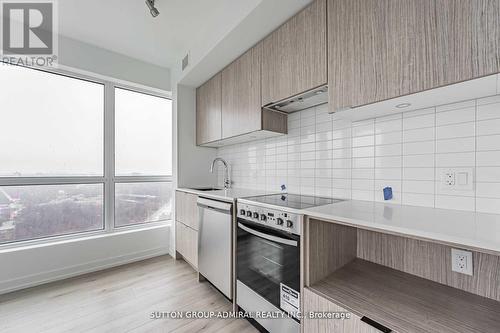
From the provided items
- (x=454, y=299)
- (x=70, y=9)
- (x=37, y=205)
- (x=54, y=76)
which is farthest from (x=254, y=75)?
(x=37, y=205)

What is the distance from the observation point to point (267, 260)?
4.70ft

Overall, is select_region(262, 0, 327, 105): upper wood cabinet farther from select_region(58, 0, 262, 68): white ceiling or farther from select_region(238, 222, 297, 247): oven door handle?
select_region(238, 222, 297, 247): oven door handle

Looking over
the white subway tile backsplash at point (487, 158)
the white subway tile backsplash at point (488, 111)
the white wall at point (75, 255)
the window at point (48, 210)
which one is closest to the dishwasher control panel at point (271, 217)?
the white subway tile backsplash at point (487, 158)

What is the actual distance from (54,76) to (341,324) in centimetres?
352

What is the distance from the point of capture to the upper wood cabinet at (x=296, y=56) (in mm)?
1379

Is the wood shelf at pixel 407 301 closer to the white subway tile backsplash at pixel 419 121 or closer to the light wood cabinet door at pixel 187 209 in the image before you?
the white subway tile backsplash at pixel 419 121

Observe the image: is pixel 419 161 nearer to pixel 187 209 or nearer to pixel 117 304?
pixel 187 209

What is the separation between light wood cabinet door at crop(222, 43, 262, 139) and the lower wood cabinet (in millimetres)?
1306

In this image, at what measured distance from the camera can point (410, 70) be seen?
100 centimetres

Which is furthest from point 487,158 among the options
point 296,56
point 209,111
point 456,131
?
point 209,111

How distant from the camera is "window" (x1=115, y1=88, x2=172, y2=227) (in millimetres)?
2854

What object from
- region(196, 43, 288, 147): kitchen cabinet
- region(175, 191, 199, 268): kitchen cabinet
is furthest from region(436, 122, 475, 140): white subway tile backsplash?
region(175, 191, 199, 268): kitchen cabinet

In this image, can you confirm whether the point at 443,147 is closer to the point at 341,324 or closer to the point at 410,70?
the point at 410,70

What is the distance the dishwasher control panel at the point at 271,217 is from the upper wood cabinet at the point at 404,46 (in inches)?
27.8
